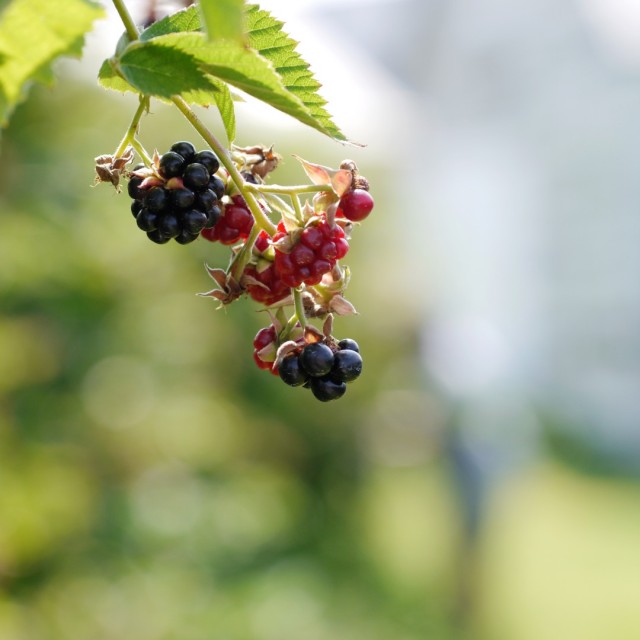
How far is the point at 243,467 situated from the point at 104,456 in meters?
3.33

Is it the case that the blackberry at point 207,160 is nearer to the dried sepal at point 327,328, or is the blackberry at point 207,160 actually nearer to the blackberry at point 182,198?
the blackberry at point 182,198

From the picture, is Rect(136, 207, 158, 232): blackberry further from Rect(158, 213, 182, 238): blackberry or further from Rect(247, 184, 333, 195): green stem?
Rect(247, 184, 333, 195): green stem

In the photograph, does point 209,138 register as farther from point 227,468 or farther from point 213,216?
point 227,468

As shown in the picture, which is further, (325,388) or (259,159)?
(259,159)

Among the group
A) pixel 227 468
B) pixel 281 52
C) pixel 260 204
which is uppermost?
pixel 281 52

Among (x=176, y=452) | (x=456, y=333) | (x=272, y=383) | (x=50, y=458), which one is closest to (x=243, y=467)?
(x=272, y=383)

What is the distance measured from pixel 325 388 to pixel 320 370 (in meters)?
0.03

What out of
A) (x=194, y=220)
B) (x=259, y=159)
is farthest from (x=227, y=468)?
(x=194, y=220)

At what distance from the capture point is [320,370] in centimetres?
102

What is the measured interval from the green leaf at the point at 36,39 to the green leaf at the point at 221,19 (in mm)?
193

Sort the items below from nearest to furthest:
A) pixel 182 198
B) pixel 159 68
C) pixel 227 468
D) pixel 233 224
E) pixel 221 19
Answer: pixel 221 19 < pixel 159 68 < pixel 182 198 < pixel 233 224 < pixel 227 468

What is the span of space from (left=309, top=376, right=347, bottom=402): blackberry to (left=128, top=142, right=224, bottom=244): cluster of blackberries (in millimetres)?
232

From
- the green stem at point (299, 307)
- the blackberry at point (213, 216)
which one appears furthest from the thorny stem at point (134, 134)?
the green stem at point (299, 307)

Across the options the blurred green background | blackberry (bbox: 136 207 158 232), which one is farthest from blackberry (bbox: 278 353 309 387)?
the blurred green background
